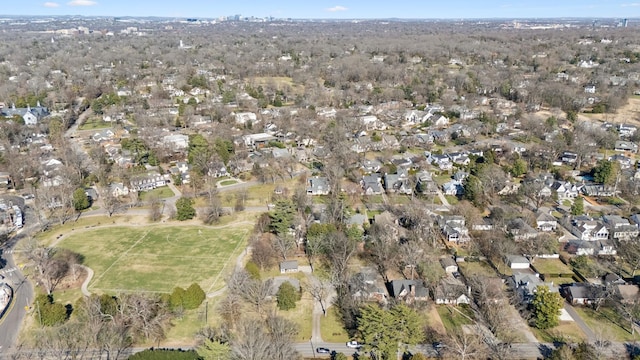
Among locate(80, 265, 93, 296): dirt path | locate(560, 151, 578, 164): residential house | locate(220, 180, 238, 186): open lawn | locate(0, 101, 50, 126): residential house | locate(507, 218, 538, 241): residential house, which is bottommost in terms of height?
locate(80, 265, 93, 296): dirt path

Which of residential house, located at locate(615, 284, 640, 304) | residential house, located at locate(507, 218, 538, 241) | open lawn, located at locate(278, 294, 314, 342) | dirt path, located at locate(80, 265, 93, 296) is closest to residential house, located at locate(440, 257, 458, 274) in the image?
residential house, located at locate(507, 218, 538, 241)

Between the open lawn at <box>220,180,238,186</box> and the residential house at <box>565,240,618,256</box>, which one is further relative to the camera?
the open lawn at <box>220,180,238,186</box>

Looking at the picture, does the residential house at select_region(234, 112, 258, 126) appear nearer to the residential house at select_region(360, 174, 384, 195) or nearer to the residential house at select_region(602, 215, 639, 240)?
the residential house at select_region(360, 174, 384, 195)

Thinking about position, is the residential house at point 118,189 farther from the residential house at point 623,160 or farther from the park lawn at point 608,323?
the residential house at point 623,160

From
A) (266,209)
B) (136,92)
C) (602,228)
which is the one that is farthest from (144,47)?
(602,228)

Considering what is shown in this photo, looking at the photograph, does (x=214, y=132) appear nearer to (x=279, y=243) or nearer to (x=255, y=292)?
(x=279, y=243)

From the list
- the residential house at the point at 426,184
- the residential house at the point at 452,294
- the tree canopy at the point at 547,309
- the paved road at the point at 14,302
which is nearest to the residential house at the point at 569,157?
the residential house at the point at 426,184

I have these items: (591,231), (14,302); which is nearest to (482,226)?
(591,231)
